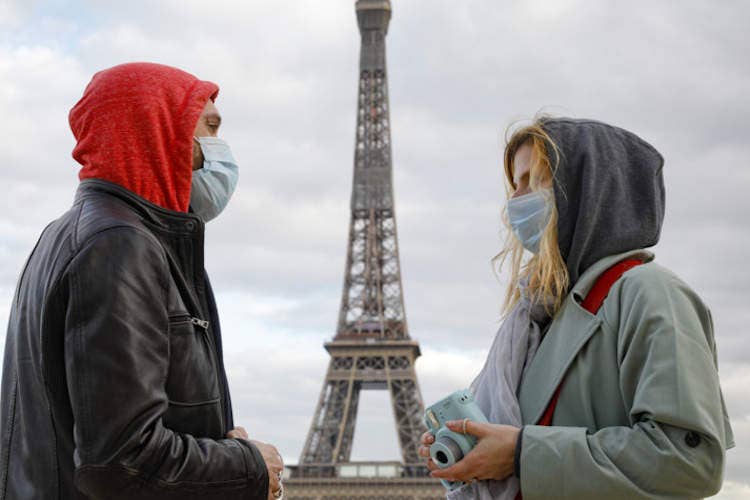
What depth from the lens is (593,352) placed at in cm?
345

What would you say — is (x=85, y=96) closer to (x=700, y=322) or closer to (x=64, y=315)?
(x=64, y=315)

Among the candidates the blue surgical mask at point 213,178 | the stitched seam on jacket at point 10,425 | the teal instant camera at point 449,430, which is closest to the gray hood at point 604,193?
the teal instant camera at point 449,430

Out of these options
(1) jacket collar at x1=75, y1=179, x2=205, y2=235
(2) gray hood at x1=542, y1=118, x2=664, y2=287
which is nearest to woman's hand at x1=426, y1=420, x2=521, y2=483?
(2) gray hood at x1=542, y1=118, x2=664, y2=287

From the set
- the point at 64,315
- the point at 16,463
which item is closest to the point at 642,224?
the point at 64,315

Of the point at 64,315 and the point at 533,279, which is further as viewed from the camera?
the point at 533,279

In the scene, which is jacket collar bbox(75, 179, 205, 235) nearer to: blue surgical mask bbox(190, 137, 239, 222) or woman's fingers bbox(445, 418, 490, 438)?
blue surgical mask bbox(190, 137, 239, 222)

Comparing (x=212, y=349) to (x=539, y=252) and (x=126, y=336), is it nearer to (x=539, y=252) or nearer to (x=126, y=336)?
(x=126, y=336)

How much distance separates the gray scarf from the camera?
345 centimetres

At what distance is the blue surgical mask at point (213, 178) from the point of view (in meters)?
3.87

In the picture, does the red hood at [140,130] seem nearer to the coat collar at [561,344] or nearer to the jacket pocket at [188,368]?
the jacket pocket at [188,368]

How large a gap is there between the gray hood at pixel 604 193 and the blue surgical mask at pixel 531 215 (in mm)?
61

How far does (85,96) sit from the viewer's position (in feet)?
11.9

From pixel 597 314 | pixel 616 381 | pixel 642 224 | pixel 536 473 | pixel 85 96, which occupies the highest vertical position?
pixel 85 96

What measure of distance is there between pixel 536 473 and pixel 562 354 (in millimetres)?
399
